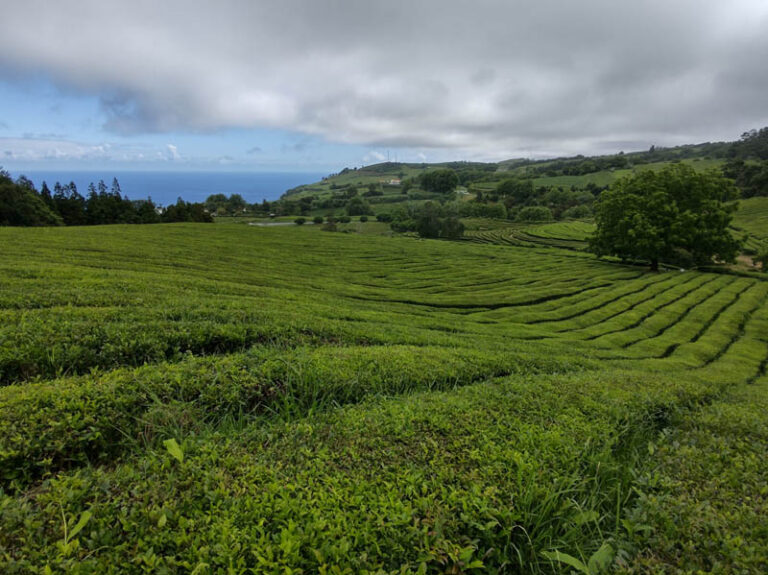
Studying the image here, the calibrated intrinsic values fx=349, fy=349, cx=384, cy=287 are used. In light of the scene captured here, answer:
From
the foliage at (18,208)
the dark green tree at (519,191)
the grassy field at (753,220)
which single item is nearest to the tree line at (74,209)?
the foliage at (18,208)

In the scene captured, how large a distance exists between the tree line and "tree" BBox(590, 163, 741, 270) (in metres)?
64.7

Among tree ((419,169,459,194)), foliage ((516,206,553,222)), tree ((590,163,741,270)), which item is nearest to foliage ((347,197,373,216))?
foliage ((516,206,553,222))

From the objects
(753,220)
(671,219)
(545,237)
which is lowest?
(545,237)

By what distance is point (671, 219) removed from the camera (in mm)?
37250

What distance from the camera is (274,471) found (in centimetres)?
300

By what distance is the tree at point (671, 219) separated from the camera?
36.9 m

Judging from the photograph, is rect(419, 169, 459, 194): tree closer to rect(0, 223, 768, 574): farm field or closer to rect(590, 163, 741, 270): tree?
rect(590, 163, 741, 270): tree

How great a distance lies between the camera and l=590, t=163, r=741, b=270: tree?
121 ft

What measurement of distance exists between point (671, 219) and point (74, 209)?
82.2 meters

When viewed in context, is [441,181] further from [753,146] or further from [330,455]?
[330,455]

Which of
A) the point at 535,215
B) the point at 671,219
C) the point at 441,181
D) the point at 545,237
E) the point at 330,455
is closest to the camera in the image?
the point at 330,455

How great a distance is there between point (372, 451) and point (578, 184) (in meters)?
169

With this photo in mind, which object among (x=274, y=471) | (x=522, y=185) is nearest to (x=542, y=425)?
(x=274, y=471)

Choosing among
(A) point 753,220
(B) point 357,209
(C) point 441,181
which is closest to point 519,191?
(C) point 441,181
